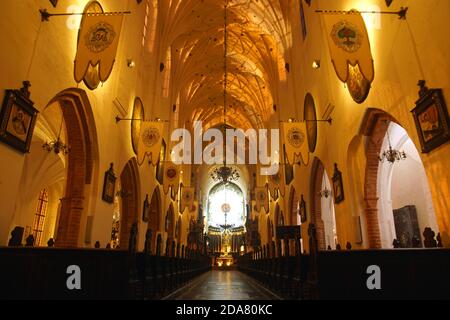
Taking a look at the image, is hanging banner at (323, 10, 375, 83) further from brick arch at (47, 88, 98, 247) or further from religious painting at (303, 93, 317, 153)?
brick arch at (47, 88, 98, 247)

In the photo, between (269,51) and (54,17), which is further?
(269,51)

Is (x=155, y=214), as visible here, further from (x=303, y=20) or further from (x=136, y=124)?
(x=303, y=20)

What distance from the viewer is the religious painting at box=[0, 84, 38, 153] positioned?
5.46 meters

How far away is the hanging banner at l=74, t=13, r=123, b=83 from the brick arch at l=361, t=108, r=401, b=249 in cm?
694

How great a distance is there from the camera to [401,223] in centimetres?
1438

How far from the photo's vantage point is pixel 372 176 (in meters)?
9.37

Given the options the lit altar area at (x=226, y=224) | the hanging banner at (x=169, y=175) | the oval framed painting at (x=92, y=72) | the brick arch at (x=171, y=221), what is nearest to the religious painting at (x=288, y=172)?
the hanging banner at (x=169, y=175)

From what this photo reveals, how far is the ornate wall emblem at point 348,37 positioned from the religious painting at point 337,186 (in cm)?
465

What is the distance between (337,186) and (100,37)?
8.43m

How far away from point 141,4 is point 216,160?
28081 millimetres

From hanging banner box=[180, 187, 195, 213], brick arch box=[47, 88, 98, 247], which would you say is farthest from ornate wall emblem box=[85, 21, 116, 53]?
hanging banner box=[180, 187, 195, 213]

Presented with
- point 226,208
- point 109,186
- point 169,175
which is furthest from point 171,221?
point 226,208
